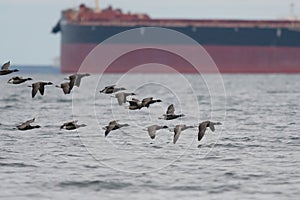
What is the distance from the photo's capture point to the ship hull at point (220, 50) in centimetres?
10638

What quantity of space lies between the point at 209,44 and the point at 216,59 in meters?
3.14

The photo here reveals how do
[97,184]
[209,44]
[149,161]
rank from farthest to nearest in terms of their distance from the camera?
[209,44] < [149,161] < [97,184]

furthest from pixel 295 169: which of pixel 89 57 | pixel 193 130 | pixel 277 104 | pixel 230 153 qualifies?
pixel 89 57

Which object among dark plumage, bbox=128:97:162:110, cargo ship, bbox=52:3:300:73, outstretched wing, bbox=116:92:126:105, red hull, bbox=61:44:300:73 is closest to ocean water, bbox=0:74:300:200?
dark plumage, bbox=128:97:162:110

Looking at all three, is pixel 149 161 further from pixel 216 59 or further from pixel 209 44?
pixel 209 44

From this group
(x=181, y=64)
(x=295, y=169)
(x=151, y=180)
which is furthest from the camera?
(x=181, y=64)

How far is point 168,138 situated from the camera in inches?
1218

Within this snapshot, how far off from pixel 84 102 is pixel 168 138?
22892 millimetres

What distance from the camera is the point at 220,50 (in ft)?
353

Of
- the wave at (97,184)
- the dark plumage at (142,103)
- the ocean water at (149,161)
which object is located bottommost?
the wave at (97,184)

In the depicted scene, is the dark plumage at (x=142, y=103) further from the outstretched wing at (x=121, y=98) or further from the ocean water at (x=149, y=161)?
the ocean water at (x=149, y=161)

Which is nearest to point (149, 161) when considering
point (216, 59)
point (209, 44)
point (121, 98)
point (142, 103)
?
point (121, 98)

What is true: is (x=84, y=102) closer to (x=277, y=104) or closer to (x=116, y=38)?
(x=277, y=104)

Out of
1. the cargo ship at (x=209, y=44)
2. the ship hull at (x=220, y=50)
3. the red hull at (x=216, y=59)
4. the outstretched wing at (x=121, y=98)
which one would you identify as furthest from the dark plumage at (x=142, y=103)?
the ship hull at (x=220, y=50)
